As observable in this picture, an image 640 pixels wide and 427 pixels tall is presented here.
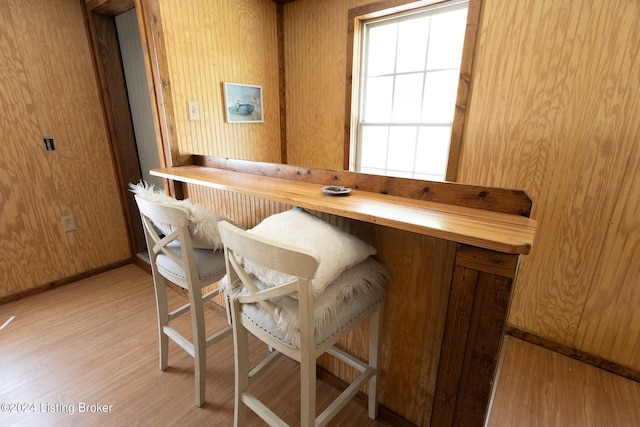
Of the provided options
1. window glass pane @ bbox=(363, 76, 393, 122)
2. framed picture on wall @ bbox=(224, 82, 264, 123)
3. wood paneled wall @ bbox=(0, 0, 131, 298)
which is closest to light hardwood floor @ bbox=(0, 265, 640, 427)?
wood paneled wall @ bbox=(0, 0, 131, 298)

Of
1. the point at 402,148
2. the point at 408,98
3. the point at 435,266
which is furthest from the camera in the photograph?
the point at 402,148

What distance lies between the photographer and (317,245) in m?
0.98

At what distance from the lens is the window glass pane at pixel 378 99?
2576 millimetres

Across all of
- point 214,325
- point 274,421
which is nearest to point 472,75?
point 274,421

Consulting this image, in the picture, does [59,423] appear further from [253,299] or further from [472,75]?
[472,75]

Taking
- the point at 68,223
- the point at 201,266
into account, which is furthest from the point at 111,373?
the point at 68,223

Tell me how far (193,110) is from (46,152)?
3.93 ft

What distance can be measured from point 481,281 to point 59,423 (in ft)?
6.13

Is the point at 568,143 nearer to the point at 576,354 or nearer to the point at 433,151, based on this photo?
the point at 433,151

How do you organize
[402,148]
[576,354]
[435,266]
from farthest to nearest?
[402,148] < [576,354] < [435,266]

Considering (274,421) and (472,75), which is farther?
(472,75)

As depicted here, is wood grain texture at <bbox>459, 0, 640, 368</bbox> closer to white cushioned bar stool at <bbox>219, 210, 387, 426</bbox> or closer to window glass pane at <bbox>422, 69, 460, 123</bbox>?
window glass pane at <bbox>422, 69, 460, 123</bbox>

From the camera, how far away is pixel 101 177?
2566mm

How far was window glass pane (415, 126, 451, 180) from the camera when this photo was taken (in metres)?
2.35
